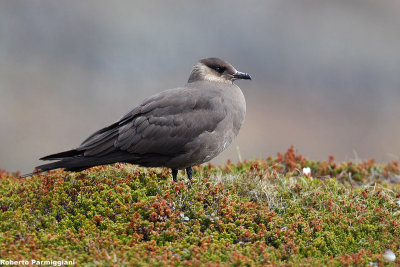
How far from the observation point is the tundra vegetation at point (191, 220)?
495 centimetres

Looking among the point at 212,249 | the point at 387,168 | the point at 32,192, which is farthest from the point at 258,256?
the point at 387,168

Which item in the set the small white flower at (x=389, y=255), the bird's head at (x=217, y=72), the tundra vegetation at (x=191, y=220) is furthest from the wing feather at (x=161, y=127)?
the small white flower at (x=389, y=255)

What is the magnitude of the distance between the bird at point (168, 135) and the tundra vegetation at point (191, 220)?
9.4 inches

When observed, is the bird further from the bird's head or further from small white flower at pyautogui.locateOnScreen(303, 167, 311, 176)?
small white flower at pyautogui.locateOnScreen(303, 167, 311, 176)

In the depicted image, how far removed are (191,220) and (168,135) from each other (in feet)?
4.32

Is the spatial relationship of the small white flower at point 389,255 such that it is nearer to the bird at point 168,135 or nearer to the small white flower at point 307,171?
the bird at point 168,135

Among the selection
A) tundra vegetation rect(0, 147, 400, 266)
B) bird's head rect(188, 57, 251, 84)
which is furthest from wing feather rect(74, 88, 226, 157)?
bird's head rect(188, 57, 251, 84)

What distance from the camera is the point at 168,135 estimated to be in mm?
6512

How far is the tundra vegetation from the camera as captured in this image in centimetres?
495

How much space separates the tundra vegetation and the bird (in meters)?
0.24

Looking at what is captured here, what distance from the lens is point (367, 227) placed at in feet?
18.9

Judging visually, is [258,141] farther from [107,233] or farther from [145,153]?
[107,233]

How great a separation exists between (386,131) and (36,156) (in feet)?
36.1

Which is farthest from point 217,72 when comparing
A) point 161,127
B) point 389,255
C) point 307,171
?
point 389,255
